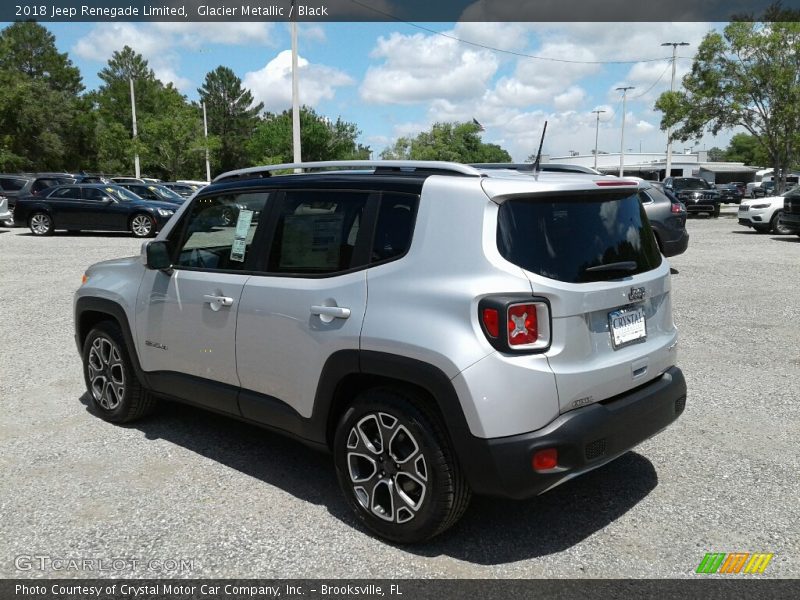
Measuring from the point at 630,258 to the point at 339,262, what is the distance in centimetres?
146

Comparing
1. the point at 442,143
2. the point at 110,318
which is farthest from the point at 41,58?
the point at 110,318

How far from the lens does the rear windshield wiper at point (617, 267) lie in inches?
129

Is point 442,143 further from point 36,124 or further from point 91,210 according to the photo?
point 91,210

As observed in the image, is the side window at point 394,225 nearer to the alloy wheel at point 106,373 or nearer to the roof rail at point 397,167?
the roof rail at point 397,167

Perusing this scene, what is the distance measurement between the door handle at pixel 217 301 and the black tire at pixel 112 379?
3.56 feet

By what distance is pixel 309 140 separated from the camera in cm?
6353

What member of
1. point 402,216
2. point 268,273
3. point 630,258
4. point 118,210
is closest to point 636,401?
point 630,258

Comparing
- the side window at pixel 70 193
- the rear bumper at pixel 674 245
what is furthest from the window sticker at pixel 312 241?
the side window at pixel 70 193

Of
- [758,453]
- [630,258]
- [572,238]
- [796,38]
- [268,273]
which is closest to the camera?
[572,238]

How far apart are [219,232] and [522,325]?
2247mm

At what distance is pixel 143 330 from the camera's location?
4676 millimetres

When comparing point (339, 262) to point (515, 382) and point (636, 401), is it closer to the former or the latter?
point (515, 382)

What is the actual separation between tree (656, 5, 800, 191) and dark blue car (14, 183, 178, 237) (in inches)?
976

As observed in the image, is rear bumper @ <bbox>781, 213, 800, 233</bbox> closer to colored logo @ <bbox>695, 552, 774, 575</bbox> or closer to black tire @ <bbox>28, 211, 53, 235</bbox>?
colored logo @ <bbox>695, 552, 774, 575</bbox>
